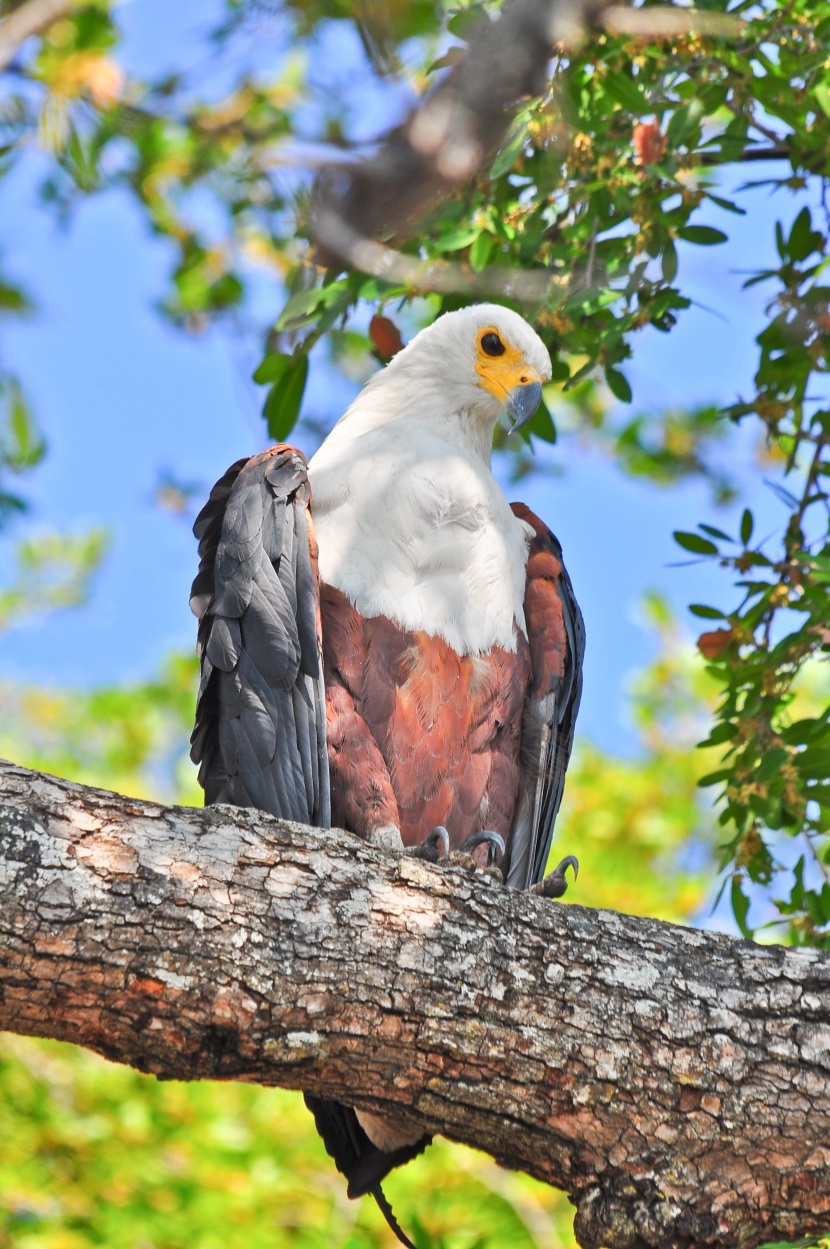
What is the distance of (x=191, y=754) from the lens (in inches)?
144

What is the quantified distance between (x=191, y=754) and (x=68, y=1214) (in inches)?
131

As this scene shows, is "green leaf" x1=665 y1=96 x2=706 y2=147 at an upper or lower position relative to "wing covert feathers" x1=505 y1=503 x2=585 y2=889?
upper

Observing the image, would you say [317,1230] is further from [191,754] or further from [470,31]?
[470,31]

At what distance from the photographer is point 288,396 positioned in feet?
13.1

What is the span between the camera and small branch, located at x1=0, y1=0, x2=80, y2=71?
380cm

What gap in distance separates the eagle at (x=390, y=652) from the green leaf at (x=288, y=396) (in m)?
0.18

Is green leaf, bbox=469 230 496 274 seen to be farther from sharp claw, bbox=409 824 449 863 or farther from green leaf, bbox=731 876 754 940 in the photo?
green leaf, bbox=731 876 754 940

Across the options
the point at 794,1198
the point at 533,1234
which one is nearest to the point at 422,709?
the point at 794,1198

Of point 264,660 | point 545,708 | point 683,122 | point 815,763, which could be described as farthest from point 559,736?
point 683,122

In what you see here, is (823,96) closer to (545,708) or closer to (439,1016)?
(545,708)

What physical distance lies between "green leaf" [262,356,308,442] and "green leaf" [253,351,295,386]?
0.04m

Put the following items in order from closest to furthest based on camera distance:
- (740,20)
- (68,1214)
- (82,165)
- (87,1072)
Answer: (740,20) → (82,165) → (68,1214) → (87,1072)

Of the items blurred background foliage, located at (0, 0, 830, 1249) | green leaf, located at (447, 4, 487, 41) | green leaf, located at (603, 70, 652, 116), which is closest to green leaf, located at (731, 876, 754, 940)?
blurred background foliage, located at (0, 0, 830, 1249)

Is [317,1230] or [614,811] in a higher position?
[614,811]
